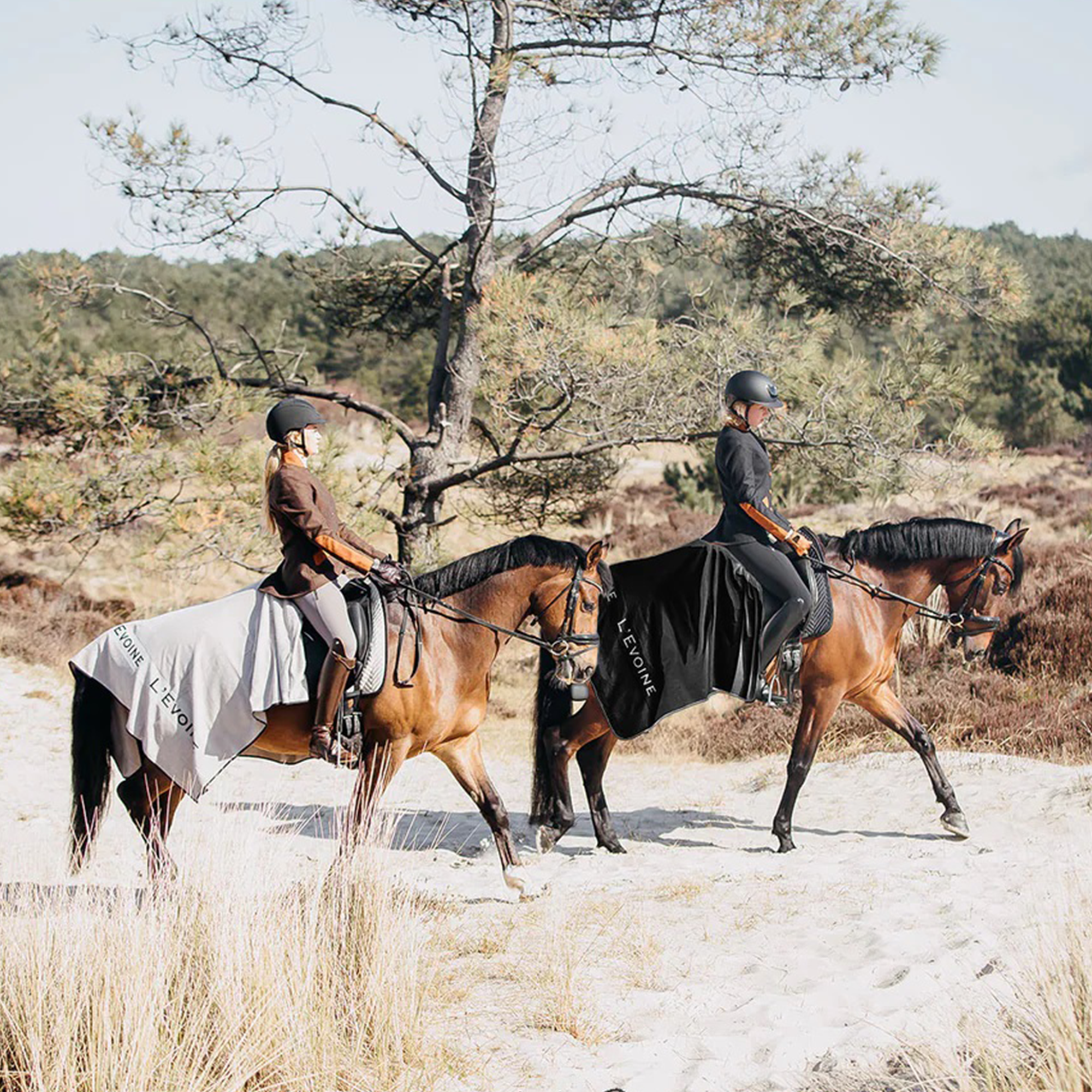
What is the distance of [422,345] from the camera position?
1478 inches

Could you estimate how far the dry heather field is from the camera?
3.51 m

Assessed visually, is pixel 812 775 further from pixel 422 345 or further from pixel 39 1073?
pixel 422 345

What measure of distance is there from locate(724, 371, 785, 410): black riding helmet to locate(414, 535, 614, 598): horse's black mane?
1.47 metres

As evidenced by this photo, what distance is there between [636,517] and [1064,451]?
15164mm

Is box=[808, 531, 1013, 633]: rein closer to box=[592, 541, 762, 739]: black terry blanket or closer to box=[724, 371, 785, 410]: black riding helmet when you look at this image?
box=[592, 541, 762, 739]: black terry blanket

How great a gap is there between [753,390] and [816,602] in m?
1.37

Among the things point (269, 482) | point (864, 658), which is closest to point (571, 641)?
point (269, 482)

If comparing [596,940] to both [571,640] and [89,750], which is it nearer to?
[571,640]

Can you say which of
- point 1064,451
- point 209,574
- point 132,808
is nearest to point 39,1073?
point 132,808

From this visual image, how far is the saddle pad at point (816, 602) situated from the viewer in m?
7.21

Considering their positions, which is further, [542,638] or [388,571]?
[542,638]

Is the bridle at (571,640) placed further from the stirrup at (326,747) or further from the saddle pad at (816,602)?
the saddle pad at (816,602)

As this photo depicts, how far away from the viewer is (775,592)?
7047mm

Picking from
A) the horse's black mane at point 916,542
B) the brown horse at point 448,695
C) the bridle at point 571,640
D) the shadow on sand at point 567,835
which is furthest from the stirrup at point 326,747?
the horse's black mane at point 916,542
